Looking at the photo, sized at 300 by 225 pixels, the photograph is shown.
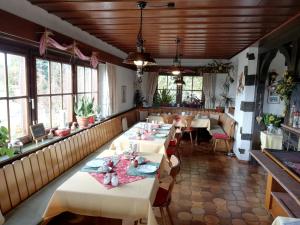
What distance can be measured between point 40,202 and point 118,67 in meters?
4.74

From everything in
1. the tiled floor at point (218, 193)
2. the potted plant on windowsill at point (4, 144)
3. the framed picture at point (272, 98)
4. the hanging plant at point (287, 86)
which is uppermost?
the hanging plant at point (287, 86)

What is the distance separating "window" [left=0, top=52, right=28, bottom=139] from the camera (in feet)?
9.29

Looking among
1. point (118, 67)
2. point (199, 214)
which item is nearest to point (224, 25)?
point (199, 214)

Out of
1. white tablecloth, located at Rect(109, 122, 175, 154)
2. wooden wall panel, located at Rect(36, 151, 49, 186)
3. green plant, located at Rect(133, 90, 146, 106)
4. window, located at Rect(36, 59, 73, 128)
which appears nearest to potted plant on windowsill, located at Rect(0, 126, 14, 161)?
wooden wall panel, located at Rect(36, 151, 49, 186)

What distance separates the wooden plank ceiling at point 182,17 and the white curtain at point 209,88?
11.8 feet

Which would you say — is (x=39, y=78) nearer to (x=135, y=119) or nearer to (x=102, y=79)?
(x=102, y=79)

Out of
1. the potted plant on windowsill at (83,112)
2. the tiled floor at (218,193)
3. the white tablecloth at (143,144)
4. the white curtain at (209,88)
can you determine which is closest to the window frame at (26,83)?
the potted plant on windowsill at (83,112)

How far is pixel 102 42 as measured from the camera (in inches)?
214

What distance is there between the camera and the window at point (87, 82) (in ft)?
15.7

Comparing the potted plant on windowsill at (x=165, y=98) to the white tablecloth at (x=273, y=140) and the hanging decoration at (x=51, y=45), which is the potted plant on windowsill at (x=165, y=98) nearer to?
the white tablecloth at (x=273, y=140)

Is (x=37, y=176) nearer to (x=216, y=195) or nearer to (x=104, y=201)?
(x=104, y=201)

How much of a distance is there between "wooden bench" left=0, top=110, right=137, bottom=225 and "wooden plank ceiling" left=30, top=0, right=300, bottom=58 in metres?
1.81

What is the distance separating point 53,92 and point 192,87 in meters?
5.74

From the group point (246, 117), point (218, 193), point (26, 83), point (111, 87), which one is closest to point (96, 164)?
point (26, 83)
